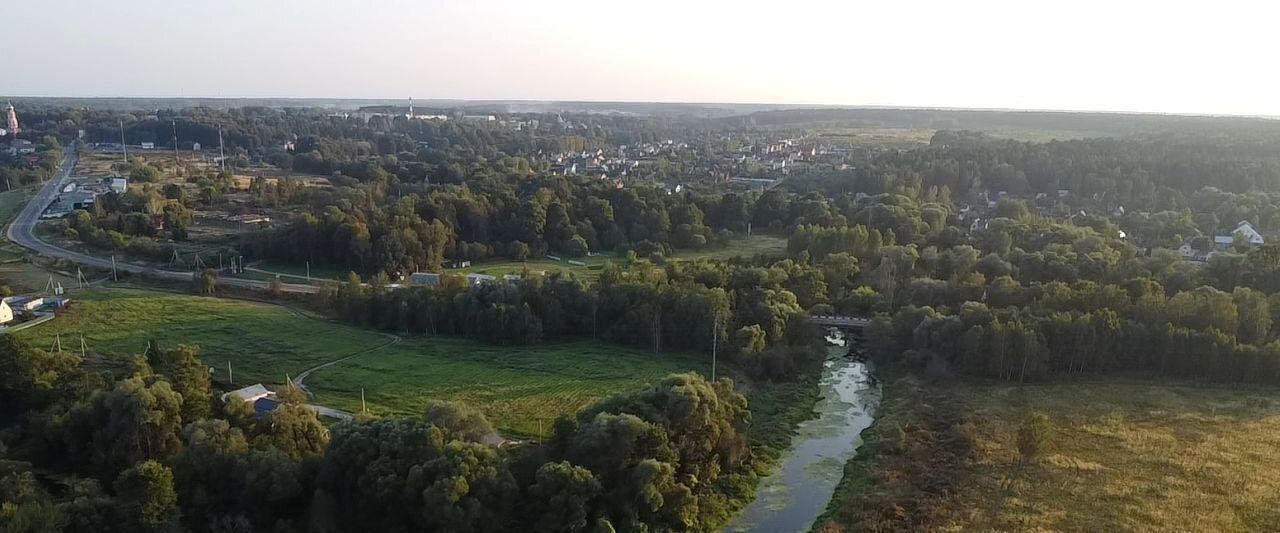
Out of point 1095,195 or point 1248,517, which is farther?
point 1095,195

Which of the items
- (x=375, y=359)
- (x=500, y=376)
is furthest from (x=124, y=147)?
(x=500, y=376)

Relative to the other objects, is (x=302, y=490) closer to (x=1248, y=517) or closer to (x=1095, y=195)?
(x=1248, y=517)

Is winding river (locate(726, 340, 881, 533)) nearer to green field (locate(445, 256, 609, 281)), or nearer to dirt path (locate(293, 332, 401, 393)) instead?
dirt path (locate(293, 332, 401, 393))

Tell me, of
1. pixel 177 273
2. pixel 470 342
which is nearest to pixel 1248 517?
pixel 470 342

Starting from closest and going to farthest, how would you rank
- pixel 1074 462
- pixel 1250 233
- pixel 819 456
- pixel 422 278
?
pixel 1074 462 < pixel 819 456 < pixel 422 278 < pixel 1250 233

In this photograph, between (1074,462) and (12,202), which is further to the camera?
(12,202)

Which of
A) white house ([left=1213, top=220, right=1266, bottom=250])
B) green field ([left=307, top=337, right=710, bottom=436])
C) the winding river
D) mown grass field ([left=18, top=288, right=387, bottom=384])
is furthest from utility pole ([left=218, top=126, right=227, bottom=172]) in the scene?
white house ([left=1213, top=220, right=1266, bottom=250])

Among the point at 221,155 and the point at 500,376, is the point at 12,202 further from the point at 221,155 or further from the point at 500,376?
the point at 500,376
